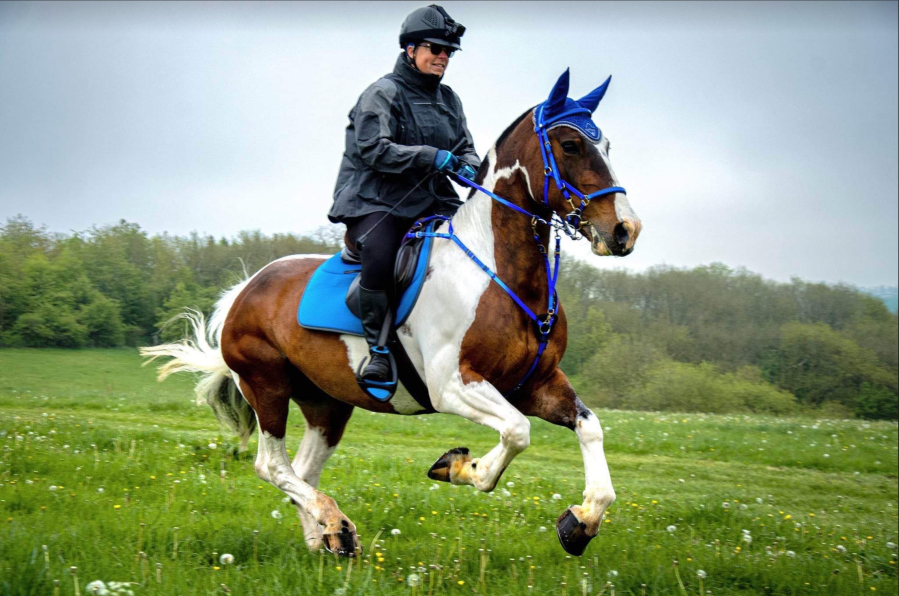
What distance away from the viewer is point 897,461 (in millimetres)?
13773

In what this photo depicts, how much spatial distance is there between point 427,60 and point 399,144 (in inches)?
24.9

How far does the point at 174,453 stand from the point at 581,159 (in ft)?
18.9

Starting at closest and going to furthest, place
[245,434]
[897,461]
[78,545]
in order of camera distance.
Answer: [78,545]
[245,434]
[897,461]

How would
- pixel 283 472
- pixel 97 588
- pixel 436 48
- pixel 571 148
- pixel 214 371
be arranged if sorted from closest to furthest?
1. pixel 97 588
2. pixel 571 148
3. pixel 436 48
4. pixel 283 472
5. pixel 214 371

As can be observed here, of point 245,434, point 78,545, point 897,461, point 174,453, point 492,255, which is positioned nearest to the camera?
point 78,545

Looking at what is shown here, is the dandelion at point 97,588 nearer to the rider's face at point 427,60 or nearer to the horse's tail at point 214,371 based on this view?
the horse's tail at point 214,371

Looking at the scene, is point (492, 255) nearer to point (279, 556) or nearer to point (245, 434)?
point (279, 556)

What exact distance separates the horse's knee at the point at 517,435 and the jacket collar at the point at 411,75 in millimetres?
2506

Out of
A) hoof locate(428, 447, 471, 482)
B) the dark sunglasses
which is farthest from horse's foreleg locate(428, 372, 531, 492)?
the dark sunglasses

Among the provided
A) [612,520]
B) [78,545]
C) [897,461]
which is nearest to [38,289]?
[78,545]

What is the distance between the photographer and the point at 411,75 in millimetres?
5660

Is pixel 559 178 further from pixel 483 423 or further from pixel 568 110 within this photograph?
pixel 483 423

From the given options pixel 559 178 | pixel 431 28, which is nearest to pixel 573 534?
pixel 559 178

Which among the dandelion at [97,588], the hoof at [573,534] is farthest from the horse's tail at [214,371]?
the hoof at [573,534]
